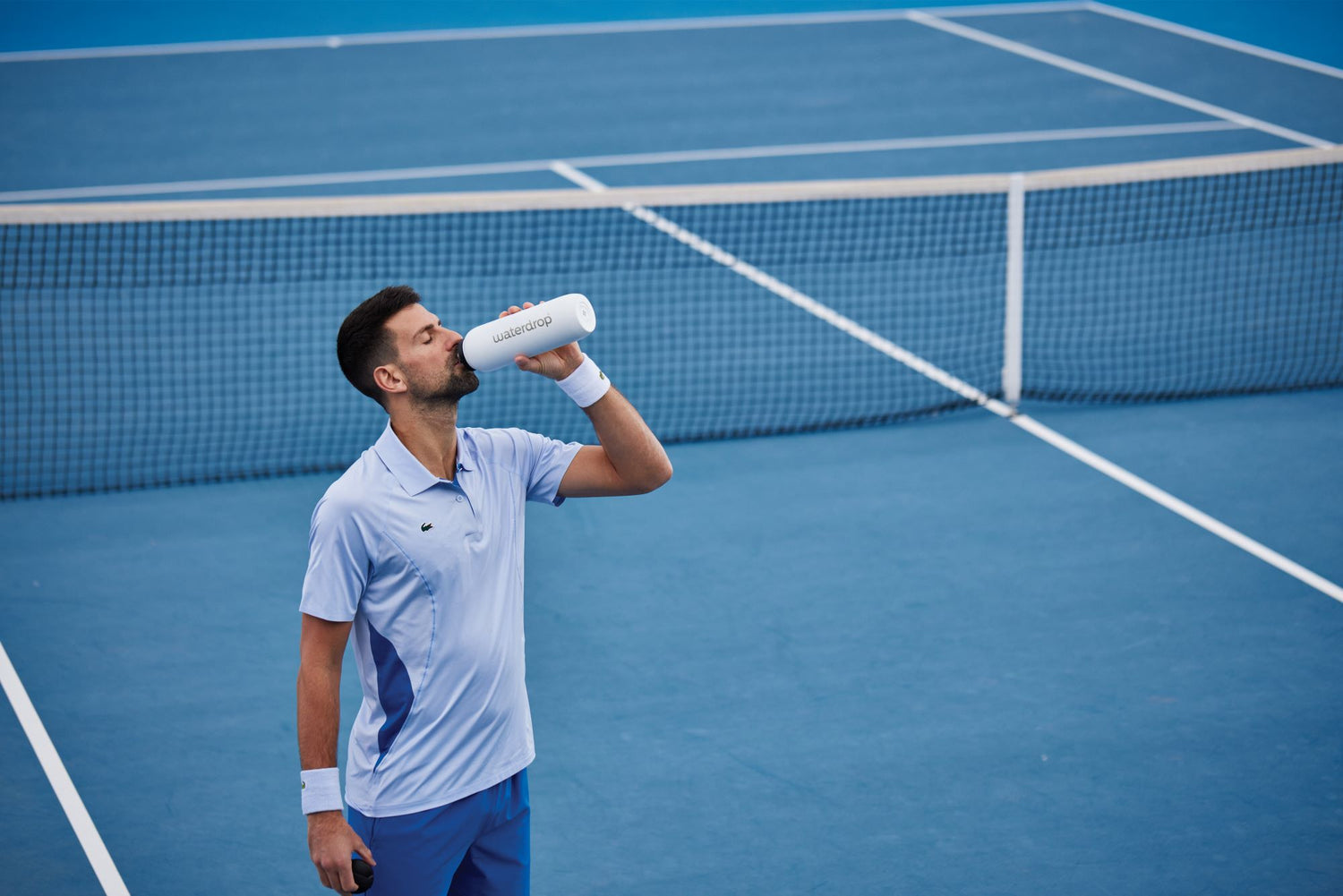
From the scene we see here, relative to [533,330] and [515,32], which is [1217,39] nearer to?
[515,32]

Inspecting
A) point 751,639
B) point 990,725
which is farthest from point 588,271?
point 990,725

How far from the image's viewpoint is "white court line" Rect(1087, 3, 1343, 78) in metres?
18.7

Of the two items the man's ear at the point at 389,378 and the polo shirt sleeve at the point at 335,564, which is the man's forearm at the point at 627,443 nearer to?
the man's ear at the point at 389,378

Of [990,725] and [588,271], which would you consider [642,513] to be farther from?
[588,271]

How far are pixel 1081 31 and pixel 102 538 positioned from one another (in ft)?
56.3

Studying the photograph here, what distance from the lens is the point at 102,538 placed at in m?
8.02

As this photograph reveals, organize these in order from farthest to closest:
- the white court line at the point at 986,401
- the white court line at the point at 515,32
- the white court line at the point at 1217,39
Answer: the white court line at the point at 515,32
the white court line at the point at 1217,39
the white court line at the point at 986,401

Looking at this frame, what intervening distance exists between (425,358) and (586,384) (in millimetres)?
389

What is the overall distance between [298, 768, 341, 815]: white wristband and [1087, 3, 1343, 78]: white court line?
17.8 meters

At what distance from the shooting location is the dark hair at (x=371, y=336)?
138 inches

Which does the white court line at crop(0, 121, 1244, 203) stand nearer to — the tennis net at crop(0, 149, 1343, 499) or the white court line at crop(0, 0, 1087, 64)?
the tennis net at crop(0, 149, 1343, 499)

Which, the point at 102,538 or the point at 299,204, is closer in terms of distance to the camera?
the point at 102,538

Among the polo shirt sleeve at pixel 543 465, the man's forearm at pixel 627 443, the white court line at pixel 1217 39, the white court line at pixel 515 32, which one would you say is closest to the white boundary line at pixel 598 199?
the polo shirt sleeve at pixel 543 465

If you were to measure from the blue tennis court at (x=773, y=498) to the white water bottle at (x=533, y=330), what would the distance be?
96.7 inches
